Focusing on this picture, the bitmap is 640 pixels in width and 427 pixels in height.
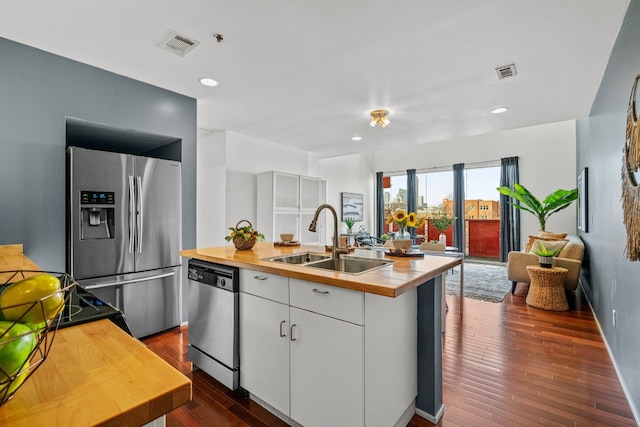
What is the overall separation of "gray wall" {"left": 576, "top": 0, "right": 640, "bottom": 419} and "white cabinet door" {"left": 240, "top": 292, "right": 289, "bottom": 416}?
2033 mm

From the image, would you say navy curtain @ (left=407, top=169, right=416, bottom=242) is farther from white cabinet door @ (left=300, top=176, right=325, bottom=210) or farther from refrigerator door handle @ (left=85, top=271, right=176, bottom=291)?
refrigerator door handle @ (left=85, top=271, right=176, bottom=291)

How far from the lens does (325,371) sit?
60.6 inches

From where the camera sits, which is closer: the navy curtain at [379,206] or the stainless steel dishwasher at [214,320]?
the stainless steel dishwasher at [214,320]

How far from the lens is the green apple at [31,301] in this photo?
486 mm

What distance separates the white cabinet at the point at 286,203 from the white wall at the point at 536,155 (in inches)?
164

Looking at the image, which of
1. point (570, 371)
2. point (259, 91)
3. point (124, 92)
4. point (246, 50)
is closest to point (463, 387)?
point (570, 371)

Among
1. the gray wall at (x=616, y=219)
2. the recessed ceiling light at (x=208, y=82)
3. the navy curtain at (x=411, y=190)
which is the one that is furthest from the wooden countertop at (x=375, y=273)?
the navy curtain at (x=411, y=190)

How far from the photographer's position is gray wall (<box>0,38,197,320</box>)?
2.34 metres

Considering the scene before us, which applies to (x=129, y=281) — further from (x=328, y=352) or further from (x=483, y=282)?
(x=483, y=282)

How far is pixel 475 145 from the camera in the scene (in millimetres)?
7645

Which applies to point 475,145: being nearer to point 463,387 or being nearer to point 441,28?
point 441,28

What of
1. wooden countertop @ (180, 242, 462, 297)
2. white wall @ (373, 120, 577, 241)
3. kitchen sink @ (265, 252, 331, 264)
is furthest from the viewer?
white wall @ (373, 120, 577, 241)

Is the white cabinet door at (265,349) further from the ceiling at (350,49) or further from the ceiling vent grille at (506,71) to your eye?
the ceiling vent grille at (506,71)

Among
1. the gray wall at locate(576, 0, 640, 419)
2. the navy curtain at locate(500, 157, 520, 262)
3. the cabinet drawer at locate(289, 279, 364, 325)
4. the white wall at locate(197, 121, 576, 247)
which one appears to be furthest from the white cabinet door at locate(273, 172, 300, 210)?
the navy curtain at locate(500, 157, 520, 262)
